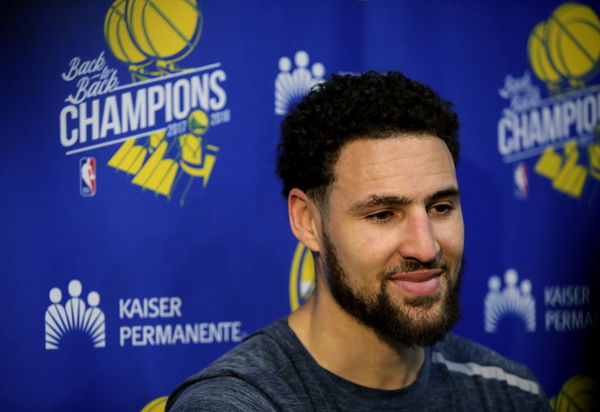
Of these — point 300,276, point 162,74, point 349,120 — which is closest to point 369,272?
point 349,120

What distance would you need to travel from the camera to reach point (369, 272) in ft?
4.55

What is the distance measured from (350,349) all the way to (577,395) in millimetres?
1146

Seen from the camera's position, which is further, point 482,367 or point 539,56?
point 539,56

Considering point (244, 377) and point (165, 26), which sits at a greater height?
point (165, 26)

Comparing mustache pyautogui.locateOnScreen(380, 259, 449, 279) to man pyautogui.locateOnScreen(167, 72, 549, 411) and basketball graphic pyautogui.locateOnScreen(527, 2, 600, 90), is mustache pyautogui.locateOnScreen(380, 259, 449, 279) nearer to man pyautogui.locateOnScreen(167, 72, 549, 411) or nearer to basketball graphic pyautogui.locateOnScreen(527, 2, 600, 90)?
man pyautogui.locateOnScreen(167, 72, 549, 411)

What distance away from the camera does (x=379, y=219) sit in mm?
1385

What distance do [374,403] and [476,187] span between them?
0.95 meters

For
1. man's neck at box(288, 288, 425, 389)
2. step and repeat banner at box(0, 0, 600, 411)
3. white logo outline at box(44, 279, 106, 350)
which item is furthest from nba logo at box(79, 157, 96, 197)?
man's neck at box(288, 288, 425, 389)

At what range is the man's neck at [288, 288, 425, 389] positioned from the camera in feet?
4.64

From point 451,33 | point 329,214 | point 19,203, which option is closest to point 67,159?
point 19,203

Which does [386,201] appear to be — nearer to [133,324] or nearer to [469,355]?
[469,355]

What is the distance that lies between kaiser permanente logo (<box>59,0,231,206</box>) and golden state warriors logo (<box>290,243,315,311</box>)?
0.33 m

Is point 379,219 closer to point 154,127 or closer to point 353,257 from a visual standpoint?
point 353,257

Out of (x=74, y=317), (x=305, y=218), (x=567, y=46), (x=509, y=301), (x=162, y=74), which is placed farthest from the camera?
(x=567, y=46)
